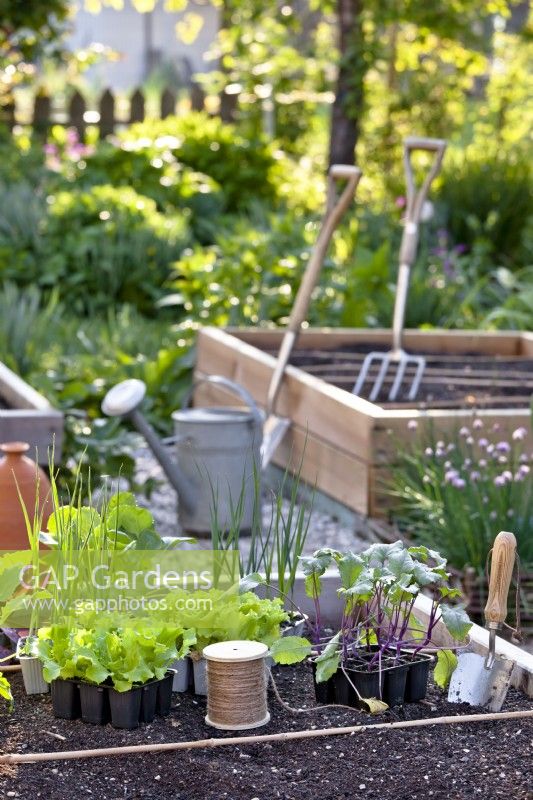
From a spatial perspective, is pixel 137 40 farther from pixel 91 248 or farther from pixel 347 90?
pixel 91 248

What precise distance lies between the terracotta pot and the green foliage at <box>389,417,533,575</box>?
4.05ft

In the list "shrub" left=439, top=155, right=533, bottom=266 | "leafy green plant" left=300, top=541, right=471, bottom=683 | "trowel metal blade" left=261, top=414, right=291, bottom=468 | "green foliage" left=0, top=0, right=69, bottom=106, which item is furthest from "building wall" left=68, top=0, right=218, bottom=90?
"leafy green plant" left=300, top=541, right=471, bottom=683

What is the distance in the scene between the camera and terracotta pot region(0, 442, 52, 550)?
8.63 ft

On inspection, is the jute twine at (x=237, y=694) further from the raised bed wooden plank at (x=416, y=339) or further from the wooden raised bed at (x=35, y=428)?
the raised bed wooden plank at (x=416, y=339)

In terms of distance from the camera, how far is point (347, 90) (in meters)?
8.50

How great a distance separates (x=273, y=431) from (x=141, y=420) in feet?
2.43

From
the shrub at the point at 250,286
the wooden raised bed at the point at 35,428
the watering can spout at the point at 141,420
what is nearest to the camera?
the watering can spout at the point at 141,420

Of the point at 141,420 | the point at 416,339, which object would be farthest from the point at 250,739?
the point at 416,339

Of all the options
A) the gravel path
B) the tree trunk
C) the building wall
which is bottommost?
the gravel path

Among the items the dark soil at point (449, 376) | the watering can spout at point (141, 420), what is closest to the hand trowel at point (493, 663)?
the watering can spout at point (141, 420)

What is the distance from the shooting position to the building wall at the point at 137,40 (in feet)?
74.7

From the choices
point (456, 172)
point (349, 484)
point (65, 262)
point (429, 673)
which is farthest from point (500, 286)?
point (429, 673)

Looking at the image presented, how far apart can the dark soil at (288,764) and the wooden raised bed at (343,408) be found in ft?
3.97

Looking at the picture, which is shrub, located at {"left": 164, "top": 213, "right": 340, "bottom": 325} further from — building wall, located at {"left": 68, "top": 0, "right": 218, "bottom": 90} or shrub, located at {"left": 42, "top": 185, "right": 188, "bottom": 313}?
building wall, located at {"left": 68, "top": 0, "right": 218, "bottom": 90}
